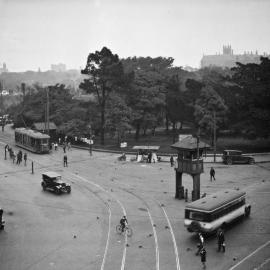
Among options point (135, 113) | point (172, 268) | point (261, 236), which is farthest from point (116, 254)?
point (135, 113)

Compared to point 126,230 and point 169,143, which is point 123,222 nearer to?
point 126,230

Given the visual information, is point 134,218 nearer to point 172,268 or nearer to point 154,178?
point 172,268

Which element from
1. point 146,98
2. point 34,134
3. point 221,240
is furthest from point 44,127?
point 221,240

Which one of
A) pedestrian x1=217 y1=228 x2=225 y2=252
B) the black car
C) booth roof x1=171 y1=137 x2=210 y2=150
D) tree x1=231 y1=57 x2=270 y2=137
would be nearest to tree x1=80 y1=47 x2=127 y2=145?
tree x1=231 y1=57 x2=270 y2=137

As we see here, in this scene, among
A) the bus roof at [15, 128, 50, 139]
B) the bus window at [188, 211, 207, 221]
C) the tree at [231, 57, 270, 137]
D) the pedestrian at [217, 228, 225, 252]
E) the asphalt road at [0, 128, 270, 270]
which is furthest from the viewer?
the bus roof at [15, 128, 50, 139]

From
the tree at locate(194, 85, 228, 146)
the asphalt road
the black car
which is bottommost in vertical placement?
the asphalt road

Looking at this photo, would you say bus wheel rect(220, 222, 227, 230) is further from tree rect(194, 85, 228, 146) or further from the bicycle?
tree rect(194, 85, 228, 146)

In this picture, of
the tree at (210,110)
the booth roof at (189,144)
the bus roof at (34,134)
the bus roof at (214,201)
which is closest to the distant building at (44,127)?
the bus roof at (34,134)
